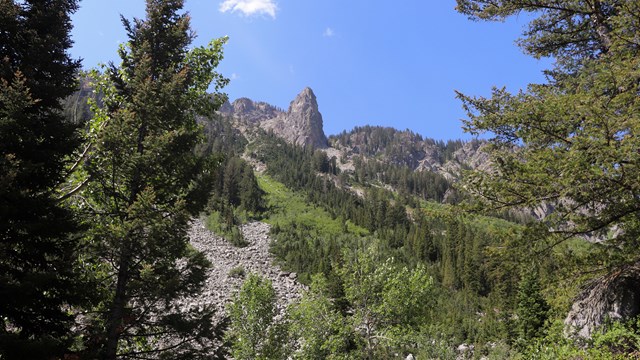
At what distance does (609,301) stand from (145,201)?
9.95 m

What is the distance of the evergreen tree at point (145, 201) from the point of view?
6.83m

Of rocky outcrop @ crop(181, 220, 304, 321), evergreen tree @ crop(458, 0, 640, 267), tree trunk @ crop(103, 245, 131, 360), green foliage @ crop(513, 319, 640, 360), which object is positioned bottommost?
green foliage @ crop(513, 319, 640, 360)

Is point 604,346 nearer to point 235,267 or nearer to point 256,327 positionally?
point 256,327

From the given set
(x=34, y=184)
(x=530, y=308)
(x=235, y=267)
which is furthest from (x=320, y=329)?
→ (x=235, y=267)

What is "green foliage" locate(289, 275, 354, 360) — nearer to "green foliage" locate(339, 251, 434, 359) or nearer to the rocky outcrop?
"green foliage" locate(339, 251, 434, 359)

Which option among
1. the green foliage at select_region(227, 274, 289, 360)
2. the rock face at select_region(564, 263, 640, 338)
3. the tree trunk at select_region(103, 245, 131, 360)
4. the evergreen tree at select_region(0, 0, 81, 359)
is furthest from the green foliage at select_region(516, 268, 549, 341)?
the evergreen tree at select_region(0, 0, 81, 359)

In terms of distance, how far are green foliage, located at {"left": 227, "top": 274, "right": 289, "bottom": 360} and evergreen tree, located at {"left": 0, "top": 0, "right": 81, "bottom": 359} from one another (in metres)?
14.8

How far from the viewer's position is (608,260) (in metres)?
7.69

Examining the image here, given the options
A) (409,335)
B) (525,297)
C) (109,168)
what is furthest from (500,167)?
(525,297)

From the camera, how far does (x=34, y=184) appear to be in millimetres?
6703

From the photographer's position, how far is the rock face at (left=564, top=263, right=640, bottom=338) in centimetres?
827

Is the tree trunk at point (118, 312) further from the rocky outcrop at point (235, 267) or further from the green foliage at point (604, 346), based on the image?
the rocky outcrop at point (235, 267)

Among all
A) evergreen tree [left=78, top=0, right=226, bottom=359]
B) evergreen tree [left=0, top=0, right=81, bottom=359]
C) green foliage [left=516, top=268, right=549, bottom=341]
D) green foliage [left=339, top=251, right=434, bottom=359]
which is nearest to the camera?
evergreen tree [left=0, top=0, right=81, bottom=359]

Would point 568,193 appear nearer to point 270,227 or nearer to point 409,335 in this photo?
point 409,335
